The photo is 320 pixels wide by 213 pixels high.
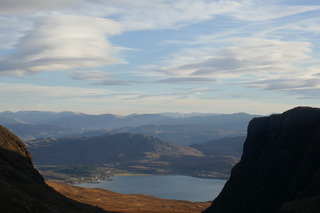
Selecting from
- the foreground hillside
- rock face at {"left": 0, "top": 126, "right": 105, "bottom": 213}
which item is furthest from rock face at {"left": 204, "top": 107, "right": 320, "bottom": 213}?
rock face at {"left": 0, "top": 126, "right": 105, "bottom": 213}

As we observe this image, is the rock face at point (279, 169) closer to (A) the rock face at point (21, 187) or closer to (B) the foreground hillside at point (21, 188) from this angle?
(B) the foreground hillside at point (21, 188)

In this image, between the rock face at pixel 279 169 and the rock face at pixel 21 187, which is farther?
the rock face at pixel 279 169

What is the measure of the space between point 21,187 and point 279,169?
83.4 meters

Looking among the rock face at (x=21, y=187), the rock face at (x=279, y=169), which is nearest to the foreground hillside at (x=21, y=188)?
the rock face at (x=21, y=187)

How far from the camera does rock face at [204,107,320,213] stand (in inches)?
4476

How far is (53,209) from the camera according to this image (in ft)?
352

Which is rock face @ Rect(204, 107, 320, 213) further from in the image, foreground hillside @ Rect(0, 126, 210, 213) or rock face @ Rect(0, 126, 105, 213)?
rock face @ Rect(0, 126, 105, 213)

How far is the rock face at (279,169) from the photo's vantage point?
113688mm

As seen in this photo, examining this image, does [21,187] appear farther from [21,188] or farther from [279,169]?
[279,169]

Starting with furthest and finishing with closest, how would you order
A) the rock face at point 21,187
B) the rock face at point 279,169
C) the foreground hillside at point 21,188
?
the rock face at point 279,169 → the rock face at point 21,187 → the foreground hillside at point 21,188

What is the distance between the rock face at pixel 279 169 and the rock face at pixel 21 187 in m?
56.1

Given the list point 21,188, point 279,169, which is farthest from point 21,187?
point 279,169

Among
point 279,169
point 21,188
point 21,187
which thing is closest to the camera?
point 21,188

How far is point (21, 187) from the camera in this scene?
388 feet
